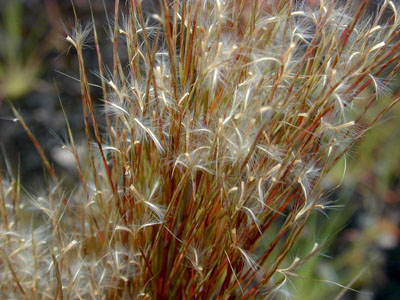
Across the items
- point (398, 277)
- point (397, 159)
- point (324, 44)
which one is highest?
point (324, 44)

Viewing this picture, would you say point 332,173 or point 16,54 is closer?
point 332,173

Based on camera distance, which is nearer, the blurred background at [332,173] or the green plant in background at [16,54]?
the blurred background at [332,173]

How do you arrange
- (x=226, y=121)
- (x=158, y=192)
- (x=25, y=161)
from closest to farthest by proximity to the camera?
(x=226, y=121), (x=158, y=192), (x=25, y=161)

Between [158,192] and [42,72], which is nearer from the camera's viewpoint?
[158,192]

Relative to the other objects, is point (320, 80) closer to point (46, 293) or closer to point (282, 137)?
point (282, 137)

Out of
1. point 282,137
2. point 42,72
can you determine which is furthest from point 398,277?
point 42,72

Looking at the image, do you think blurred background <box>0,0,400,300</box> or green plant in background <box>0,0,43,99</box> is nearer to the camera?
blurred background <box>0,0,400,300</box>
